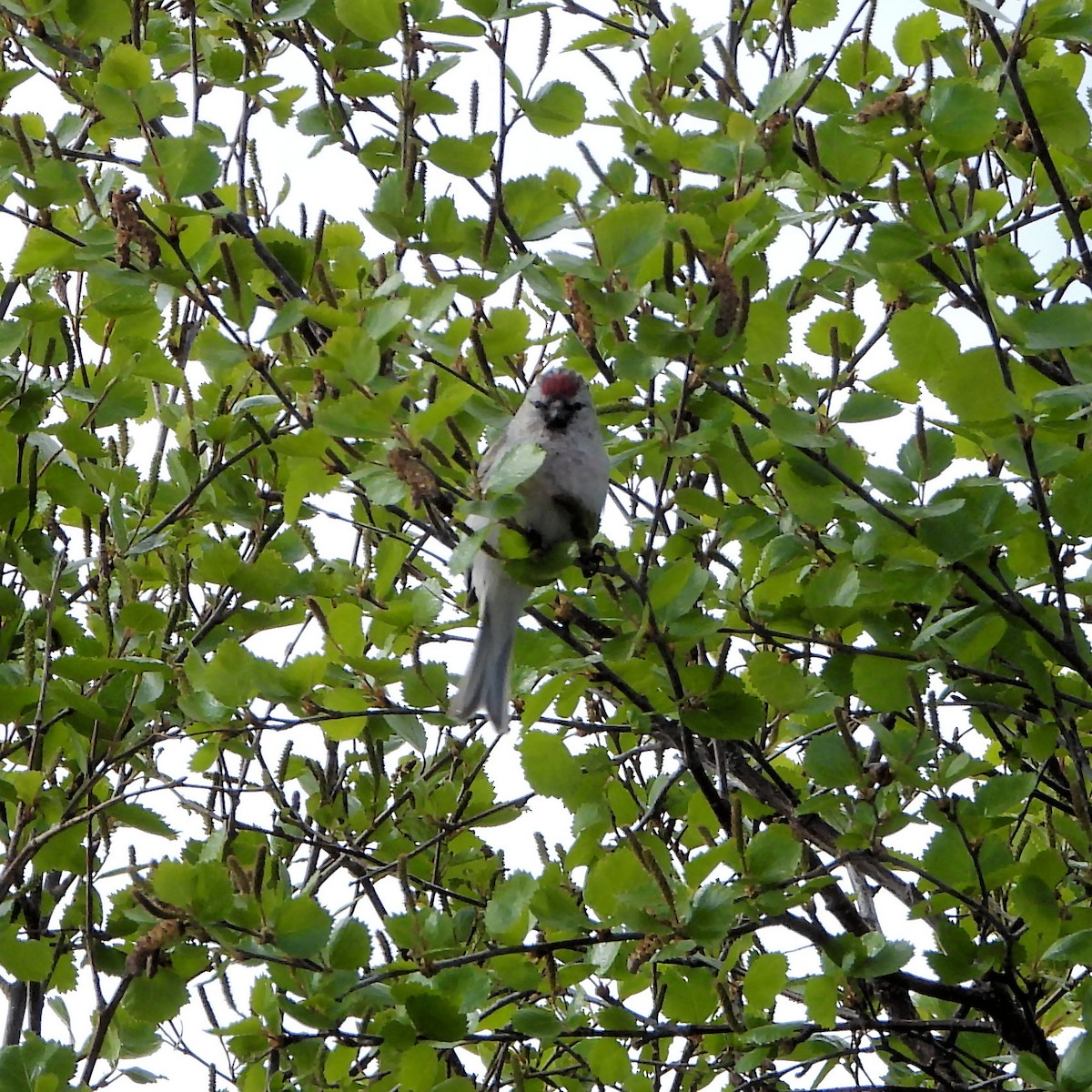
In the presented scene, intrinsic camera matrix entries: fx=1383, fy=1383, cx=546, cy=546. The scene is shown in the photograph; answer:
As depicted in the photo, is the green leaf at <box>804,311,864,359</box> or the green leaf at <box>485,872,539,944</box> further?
the green leaf at <box>804,311,864,359</box>

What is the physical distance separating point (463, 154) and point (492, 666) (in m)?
1.47

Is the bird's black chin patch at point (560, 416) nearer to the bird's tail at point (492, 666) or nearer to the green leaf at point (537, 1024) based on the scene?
the bird's tail at point (492, 666)

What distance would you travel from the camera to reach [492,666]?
3.97 meters

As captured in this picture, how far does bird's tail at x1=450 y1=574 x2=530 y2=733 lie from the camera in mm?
3945

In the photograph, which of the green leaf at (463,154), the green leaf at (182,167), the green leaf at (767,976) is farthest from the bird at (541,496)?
the green leaf at (182,167)

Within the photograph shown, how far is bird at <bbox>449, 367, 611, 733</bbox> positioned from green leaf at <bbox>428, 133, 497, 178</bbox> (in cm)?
83

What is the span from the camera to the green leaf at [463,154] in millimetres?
3193

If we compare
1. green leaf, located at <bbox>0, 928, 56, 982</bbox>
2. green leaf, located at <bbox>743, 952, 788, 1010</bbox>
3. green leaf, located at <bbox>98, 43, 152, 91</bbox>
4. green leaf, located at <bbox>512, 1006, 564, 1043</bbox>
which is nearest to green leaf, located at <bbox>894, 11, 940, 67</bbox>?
green leaf, located at <bbox>98, 43, 152, 91</bbox>

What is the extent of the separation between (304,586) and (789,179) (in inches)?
69.4

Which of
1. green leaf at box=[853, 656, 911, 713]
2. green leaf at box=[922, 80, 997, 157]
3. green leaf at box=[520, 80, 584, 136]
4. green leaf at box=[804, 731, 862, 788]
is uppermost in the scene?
green leaf at box=[520, 80, 584, 136]

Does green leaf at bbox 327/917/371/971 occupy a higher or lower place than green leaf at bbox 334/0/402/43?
lower

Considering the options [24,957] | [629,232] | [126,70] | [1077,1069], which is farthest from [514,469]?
[24,957]

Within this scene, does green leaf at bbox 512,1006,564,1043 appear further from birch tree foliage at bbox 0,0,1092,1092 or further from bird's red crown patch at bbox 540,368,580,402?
bird's red crown patch at bbox 540,368,580,402

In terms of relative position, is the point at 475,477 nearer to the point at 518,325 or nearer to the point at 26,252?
the point at 518,325
